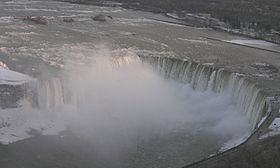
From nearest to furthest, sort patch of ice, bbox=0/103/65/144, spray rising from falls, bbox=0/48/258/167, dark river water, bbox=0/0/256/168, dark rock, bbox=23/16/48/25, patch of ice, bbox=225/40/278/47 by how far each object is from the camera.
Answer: dark river water, bbox=0/0/256/168, spray rising from falls, bbox=0/48/258/167, patch of ice, bbox=0/103/65/144, dark rock, bbox=23/16/48/25, patch of ice, bbox=225/40/278/47

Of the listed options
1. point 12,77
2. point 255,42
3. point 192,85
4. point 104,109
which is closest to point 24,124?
point 12,77

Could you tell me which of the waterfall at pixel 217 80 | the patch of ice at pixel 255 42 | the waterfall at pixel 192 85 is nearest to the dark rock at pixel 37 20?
the waterfall at pixel 192 85

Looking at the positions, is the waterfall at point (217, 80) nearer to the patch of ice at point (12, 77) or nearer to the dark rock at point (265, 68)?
the dark rock at point (265, 68)

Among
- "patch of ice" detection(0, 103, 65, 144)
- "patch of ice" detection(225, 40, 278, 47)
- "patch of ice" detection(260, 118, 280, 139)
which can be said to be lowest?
"patch of ice" detection(0, 103, 65, 144)

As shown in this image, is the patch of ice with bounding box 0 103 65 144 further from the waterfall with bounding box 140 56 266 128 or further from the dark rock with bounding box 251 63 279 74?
the dark rock with bounding box 251 63 279 74

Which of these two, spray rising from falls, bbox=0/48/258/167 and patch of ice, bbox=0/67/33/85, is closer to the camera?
spray rising from falls, bbox=0/48/258/167

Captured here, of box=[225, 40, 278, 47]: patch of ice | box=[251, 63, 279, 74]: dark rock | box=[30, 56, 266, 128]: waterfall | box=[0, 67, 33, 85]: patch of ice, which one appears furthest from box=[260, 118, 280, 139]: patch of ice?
box=[225, 40, 278, 47]: patch of ice

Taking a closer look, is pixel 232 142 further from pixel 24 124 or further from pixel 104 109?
pixel 24 124

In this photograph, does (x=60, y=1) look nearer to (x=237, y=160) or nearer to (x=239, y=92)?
(x=239, y=92)

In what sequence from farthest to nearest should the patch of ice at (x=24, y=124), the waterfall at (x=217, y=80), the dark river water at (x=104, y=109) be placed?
the waterfall at (x=217, y=80)
the patch of ice at (x=24, y=124)
the dark river water at (x=104, y=109)
